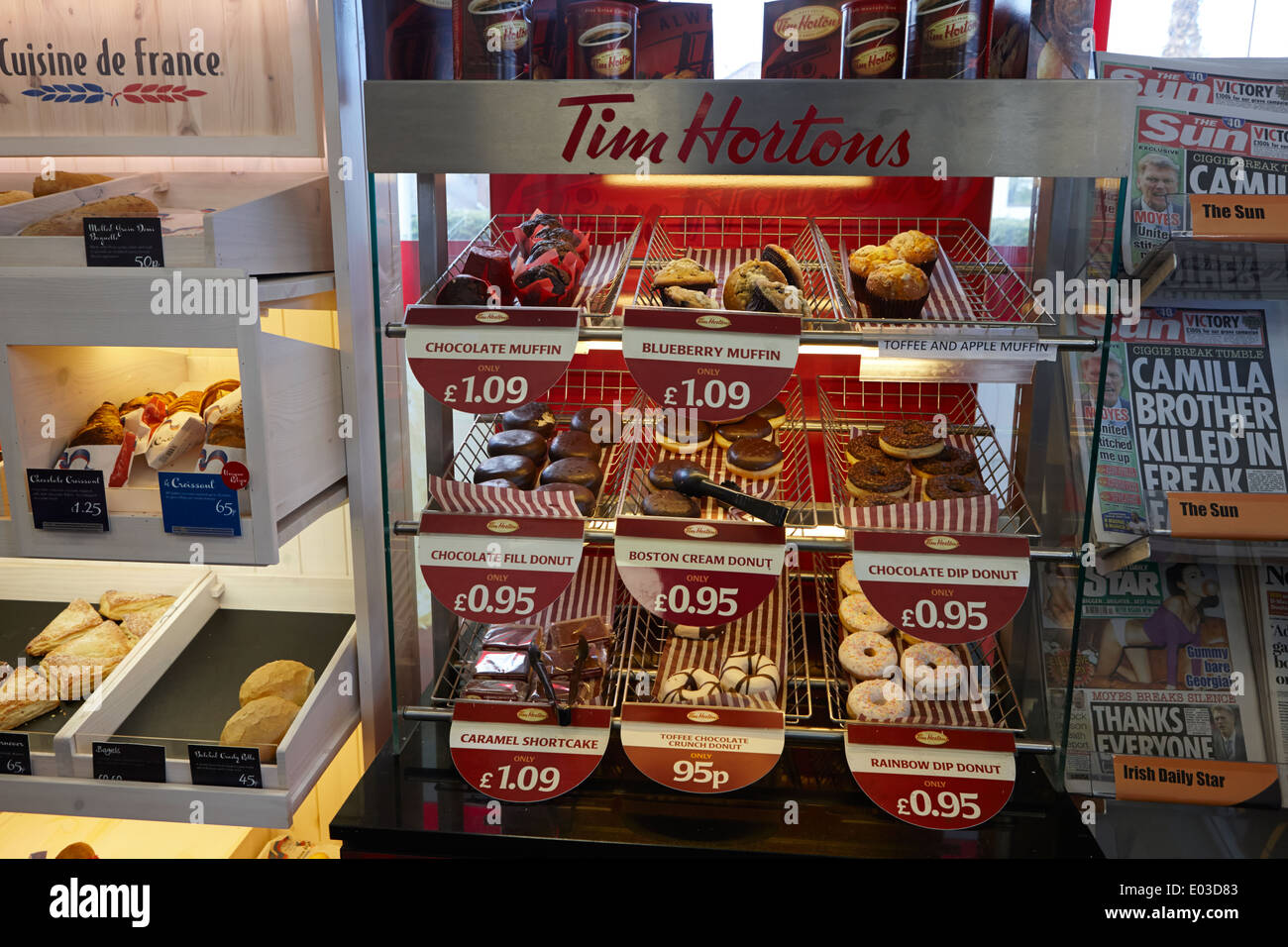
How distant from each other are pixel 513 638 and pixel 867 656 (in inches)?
31.7

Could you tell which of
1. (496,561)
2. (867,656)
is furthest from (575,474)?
(867,656)

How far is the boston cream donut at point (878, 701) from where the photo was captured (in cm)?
195

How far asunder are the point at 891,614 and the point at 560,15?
4.56 ft

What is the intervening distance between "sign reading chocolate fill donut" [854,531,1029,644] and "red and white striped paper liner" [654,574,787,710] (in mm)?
365

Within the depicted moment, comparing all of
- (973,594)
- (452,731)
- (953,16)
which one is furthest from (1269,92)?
(452,731)

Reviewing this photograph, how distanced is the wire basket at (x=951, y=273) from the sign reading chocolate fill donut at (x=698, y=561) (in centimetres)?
48

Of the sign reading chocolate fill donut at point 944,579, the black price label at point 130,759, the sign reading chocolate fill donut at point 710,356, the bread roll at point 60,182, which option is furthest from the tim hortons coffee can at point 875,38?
the black price label at point 130,759

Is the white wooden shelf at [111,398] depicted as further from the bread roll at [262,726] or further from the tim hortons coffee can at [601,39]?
the tim hortons coffee can at [601,39]

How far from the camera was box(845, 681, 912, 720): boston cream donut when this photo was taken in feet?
6.40

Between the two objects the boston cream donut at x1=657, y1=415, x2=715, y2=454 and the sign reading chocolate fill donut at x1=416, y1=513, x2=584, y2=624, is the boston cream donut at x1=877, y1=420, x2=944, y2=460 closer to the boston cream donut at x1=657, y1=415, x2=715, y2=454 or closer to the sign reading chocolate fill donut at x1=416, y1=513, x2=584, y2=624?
the boston cream donut at x1=657, y1=415, x2=715, y2=454

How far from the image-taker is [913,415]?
7.86 feet

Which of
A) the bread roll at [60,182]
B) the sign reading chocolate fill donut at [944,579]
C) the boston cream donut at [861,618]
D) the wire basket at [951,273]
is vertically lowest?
the boston cream donut at [861,618]
